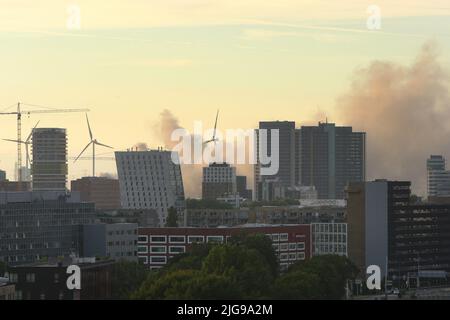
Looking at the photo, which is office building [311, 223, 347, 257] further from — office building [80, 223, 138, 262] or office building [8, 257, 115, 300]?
office building [8, 257, 115, 300]

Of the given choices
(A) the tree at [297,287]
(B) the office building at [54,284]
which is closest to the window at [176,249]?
(A) the tree at [297,287]

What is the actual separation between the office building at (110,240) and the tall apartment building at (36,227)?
1037mm

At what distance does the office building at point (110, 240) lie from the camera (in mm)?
123919

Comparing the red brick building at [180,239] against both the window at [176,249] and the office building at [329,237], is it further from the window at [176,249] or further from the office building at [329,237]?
the office building at [329,237]

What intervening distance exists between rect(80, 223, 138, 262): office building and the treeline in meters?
12.1

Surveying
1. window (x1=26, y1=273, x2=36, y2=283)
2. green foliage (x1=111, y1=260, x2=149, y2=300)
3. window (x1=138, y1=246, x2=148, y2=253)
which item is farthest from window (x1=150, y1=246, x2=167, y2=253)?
window (x1=26, y1=273, x2=36, y2=283)

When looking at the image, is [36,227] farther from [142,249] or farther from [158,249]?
[158,249]

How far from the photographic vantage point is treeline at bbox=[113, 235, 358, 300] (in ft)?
228

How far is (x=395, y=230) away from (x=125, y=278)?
183ft

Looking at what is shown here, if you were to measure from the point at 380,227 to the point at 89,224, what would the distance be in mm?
22128
